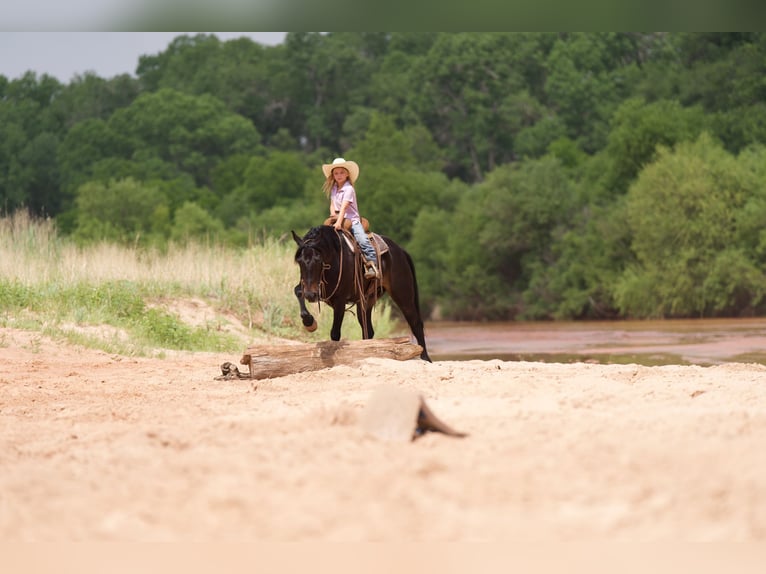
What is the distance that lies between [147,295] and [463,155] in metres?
61.9

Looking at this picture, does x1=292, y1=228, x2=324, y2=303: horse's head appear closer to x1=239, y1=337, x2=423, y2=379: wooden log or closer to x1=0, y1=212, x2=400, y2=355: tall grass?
x1=239, y1=337, x2=423, y2=379: wooden log

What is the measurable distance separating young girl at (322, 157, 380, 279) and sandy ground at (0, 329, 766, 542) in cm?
344

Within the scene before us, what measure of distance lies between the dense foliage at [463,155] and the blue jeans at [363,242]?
23.0 meters

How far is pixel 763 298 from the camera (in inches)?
1502

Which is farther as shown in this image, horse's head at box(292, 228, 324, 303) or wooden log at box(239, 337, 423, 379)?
horse's head at box(292, 228, 324, 303)

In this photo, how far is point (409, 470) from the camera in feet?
16.6

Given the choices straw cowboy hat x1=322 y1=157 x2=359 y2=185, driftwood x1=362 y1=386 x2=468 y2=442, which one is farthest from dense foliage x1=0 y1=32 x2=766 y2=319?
driftwood x1=362 y1=386 x2=468 y2=442

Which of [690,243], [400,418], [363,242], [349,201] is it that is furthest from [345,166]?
[690,243]

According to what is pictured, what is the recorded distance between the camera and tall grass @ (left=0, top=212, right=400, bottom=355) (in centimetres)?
1489

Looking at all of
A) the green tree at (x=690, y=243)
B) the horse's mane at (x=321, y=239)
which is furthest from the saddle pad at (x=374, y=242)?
the green tree at (x=690, y=243)

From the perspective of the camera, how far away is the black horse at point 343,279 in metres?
10.1

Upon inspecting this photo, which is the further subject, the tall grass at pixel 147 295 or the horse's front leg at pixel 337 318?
the tall grass at pixel 147 295

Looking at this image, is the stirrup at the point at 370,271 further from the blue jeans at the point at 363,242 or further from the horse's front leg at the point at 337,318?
the horse's front leg at the point at 337,318

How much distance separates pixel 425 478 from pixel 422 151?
227 feet
